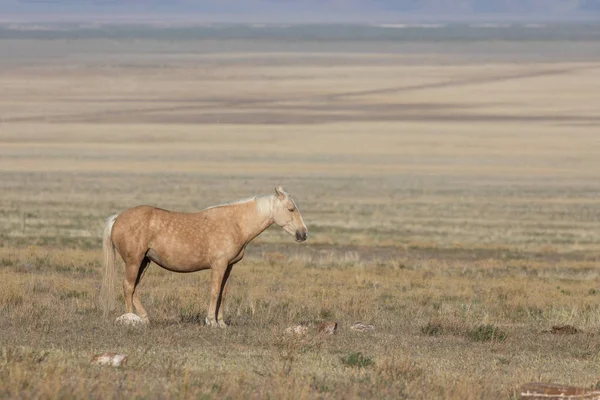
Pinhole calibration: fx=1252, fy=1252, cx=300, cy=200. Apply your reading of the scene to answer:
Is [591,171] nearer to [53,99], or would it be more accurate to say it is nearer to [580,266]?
[580,266]

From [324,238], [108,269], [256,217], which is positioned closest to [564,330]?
[256,217]

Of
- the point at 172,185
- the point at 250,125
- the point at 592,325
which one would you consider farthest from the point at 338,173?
the point at 592,325

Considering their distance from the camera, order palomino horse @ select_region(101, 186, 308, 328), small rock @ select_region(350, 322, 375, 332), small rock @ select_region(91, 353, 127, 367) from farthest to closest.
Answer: small rock @ select_region(350, 322, 375, 332), palomino horse @ select_region(101, 186, 308, 328), small rock @ select_region(91, 353, 127, 367)

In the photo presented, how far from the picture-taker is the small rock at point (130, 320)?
12.8 metres

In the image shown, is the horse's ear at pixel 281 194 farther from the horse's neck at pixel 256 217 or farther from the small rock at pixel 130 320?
the small rock at pixel 130 320

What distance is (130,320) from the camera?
1285cm

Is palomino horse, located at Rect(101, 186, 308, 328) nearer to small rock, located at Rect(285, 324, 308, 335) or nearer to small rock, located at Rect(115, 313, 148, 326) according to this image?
small rock, located at Rect(115, 313, 148, 326)

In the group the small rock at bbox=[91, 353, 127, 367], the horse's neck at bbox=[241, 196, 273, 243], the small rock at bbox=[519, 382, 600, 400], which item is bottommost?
the small rock at bbox=[91, 353, 127, 367]

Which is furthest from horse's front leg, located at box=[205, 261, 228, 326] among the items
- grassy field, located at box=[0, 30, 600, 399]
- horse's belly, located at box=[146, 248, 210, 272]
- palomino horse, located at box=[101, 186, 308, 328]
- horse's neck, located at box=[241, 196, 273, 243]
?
horse's neck, located at box=[241, 196, 273, 243]

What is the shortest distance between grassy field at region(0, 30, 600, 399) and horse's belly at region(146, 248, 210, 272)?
668mm

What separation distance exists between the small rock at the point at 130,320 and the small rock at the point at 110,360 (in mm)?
2362

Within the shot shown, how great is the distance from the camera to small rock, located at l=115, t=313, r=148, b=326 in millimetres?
12773

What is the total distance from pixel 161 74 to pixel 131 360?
141 m

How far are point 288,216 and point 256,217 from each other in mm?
343
